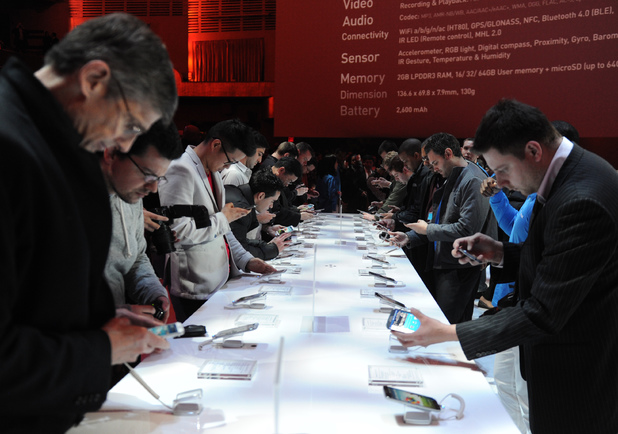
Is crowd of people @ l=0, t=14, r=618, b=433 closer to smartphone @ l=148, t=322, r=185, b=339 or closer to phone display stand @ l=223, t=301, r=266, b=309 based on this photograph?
smartphone @ l=148, t=322, r=185, b=339

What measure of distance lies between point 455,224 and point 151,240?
193cm

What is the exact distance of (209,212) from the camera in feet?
8.71

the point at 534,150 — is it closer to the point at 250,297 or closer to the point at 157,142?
the point at 157,142

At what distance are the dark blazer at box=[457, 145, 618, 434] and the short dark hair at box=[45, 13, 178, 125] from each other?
3.61ft

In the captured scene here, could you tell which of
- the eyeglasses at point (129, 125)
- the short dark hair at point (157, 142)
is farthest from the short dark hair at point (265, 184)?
the eyeglasses at point (129, 125)


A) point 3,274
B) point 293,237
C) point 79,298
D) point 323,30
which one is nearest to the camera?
point 3,274

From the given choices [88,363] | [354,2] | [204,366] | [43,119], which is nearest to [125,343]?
[88,363]

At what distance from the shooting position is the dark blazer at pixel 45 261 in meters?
0.71

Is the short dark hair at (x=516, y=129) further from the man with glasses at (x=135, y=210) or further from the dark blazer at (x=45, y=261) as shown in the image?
the dark blazer at (x=45, y=261)

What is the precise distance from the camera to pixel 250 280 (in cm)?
280

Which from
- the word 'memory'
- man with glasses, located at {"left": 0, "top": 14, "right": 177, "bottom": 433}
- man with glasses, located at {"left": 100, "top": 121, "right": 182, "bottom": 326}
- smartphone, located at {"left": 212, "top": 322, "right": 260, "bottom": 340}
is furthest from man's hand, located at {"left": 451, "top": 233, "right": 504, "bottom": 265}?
the word 'memory'

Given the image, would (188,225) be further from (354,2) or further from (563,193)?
(354,2)

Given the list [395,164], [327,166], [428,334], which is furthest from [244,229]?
[327,166]

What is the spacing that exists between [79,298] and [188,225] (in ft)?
5.54
